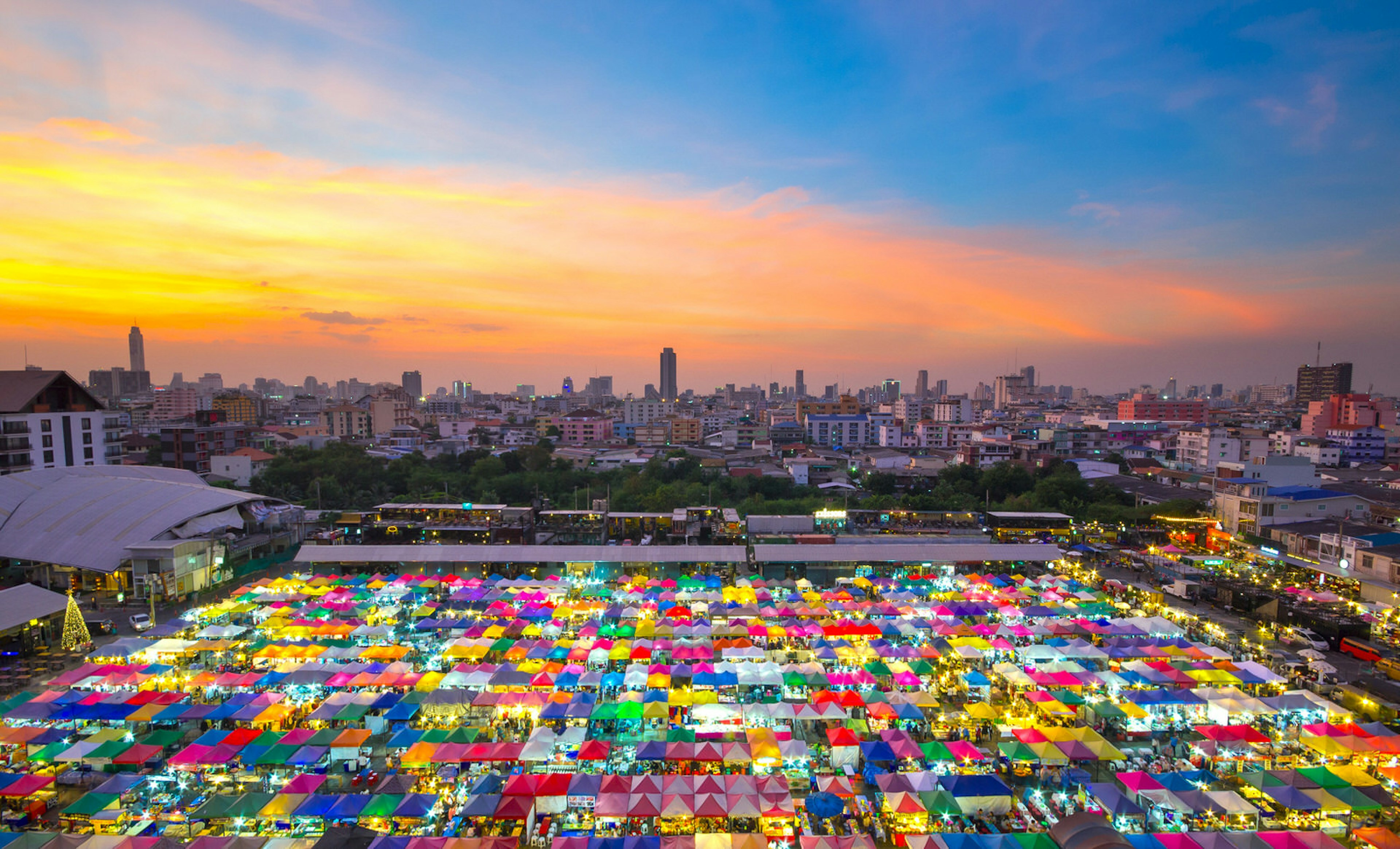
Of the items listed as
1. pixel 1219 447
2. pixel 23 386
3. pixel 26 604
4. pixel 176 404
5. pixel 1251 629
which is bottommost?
pixel 1251 629

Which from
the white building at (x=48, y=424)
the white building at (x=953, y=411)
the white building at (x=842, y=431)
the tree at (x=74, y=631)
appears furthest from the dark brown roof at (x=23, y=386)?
Result: the white building at (x=953, y=411)

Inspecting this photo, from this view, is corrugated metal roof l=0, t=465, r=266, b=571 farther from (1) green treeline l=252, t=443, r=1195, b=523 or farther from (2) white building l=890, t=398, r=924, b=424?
(2) white building l=890, t=398, r=924, b=424

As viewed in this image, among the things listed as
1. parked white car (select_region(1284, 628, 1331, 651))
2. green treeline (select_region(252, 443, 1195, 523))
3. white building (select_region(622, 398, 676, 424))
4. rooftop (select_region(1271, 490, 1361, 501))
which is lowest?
parked white car (select_region(1284, 628, 1331, 651))

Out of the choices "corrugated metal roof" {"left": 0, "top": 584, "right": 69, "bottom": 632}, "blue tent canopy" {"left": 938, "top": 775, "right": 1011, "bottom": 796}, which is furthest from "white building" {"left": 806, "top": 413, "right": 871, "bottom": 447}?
"blue tent canopy" {"left": 938, "top": 775, "right": 1011, "bottom": 796}

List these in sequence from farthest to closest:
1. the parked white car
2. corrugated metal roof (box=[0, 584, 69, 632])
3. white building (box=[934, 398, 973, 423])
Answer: white building (box=[934, 398, 973, 423]) → the parked white car → corrugated metal roof (box=[0, 584, 69, 632])

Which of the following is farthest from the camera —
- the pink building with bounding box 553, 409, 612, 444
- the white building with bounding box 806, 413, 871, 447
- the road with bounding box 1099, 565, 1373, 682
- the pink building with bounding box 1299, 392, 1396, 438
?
the pink building with bounding box 553, 409, 612, 444

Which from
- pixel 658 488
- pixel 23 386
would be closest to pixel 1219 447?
pixel 658 488

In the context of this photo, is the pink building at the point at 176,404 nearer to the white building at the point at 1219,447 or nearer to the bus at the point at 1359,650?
the white building at the point at 1219,447

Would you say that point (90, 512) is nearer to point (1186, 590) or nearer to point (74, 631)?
point (74, 631)
